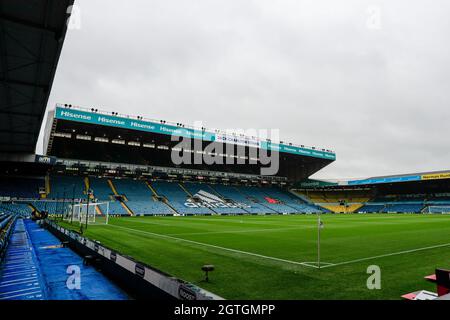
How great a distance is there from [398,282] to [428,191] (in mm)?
93299

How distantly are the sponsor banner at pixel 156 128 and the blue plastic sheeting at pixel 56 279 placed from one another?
1394 inches

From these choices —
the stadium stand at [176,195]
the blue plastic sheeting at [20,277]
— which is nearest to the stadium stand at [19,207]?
the stadium stand at [176,195]

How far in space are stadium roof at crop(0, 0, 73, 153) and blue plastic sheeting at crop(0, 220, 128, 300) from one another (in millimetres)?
8771

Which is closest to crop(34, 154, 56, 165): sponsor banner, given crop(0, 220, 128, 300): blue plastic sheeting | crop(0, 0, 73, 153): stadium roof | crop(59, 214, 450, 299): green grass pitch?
crop(0, 0, 73, 153): stadium roof

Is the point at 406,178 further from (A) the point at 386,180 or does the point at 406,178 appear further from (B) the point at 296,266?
(B) the point at 296,266

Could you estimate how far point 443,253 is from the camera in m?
14.4

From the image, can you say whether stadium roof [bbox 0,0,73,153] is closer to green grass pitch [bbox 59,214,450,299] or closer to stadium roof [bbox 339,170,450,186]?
green grass pitch [bbox 59,214,450,299]

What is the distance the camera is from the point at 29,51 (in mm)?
12016

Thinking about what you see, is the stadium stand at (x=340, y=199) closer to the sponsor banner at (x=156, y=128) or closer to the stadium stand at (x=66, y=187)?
the sponsor banner at (x=156, y=128)

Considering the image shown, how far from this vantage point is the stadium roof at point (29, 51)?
32.0 ft

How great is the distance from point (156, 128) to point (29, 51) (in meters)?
41.2

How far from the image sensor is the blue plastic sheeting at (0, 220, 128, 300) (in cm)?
800

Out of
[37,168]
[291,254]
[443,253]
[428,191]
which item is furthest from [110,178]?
[428,191]
